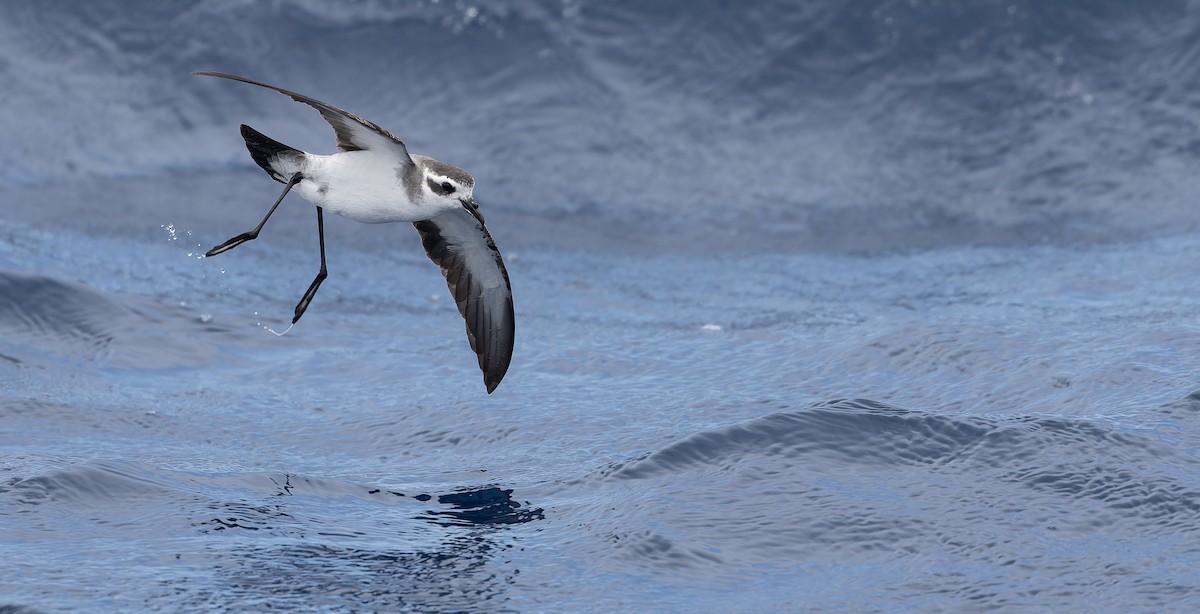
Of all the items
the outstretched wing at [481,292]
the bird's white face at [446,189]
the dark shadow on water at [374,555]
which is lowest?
the dark shadow on water at [374,555]

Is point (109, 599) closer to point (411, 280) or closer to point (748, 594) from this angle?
point (748, 594)

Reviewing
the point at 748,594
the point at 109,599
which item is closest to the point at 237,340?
the point at 109,599

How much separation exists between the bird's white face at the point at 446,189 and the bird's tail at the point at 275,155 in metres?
0.76

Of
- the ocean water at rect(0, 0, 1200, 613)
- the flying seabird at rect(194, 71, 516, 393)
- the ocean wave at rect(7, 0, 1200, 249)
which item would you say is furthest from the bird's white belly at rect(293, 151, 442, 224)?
the ocean wave at rect(7, 0, 1200, 249)

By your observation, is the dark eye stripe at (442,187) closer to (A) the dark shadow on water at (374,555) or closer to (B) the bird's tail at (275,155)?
(B) the bird's tail at (275,155)

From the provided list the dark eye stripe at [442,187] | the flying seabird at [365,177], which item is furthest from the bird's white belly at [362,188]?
the dark eye stripe at [442,187]

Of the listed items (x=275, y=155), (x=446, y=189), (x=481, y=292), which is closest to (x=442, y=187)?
(x=446, y=189)

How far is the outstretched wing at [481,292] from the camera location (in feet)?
30.2

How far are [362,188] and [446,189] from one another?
1.60ft

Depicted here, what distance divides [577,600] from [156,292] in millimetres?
7169

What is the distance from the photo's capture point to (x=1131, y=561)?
274 inches

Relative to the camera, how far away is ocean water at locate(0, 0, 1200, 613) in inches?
280

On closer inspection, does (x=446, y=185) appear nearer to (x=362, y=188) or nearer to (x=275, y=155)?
(x=362, y=188)

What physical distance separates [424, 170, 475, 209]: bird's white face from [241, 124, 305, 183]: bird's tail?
0.76 metres
